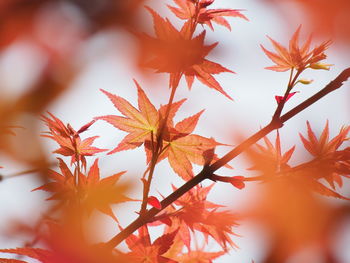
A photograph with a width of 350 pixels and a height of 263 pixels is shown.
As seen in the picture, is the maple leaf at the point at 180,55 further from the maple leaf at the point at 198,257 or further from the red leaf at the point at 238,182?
the maple leaf at the point at 198,257

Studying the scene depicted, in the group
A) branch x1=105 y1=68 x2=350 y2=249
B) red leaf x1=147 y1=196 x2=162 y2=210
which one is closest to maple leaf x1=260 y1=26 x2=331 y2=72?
branch x1=105 y1=68 x2=350 y2=249

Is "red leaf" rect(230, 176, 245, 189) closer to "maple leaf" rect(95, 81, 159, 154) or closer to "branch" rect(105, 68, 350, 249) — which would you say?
"branch" rect(105, 68, 350, 249)

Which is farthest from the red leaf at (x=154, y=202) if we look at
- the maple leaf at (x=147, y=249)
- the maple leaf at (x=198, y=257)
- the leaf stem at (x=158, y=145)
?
the maple leaf at (x=198, y=257)

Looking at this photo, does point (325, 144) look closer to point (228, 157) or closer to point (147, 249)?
point (228, 157)

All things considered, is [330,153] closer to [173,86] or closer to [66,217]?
[173,86]

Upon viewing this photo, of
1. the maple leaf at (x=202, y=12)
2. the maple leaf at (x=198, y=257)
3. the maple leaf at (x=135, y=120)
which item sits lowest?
the maple leaf at (x=198, y=257)

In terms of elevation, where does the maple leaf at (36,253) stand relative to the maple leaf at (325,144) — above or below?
below

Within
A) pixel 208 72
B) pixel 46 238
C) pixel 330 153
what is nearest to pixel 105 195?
pixel 46 238
